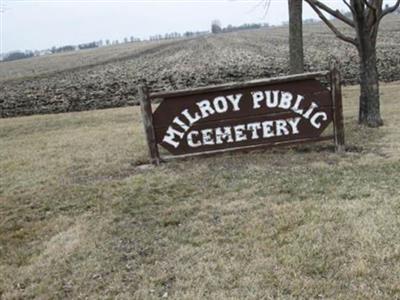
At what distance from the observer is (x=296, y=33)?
1020 cm

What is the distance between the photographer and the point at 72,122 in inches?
524

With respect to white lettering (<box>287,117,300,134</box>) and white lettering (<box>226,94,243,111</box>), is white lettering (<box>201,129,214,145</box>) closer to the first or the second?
white lettering (<box>226,94,243,111</box>)

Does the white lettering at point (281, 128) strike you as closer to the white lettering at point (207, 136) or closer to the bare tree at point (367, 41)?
the white lettering at point (207, 136)

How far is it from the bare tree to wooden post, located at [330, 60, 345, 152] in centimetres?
A: 175

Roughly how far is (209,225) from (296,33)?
20.8ft

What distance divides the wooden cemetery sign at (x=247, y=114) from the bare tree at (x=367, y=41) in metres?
1.87

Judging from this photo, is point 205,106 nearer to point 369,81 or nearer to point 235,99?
point 235,99

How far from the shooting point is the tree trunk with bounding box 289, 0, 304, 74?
9.99 metres

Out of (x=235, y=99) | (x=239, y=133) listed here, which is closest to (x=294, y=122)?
(x=239, y=133)

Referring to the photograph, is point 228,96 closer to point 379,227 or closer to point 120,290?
point 379,227

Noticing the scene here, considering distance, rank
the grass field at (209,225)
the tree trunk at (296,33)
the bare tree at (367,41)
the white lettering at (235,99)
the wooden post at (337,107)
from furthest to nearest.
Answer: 1. the tree trunk at (296,33)
2. the bare tree at (367,41)
3. the white lettering at (235,99)
4. the wooden post at (337,107)
5. the grass field at (209,225)

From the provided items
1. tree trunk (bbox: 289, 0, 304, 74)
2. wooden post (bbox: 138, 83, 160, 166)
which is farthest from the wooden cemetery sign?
tree trunk (bbox: 289, 0, 304, 74)

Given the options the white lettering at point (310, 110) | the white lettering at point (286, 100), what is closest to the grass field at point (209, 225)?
the white lettering at point (310, 110)

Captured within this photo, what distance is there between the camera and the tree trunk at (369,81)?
28.1 ft
